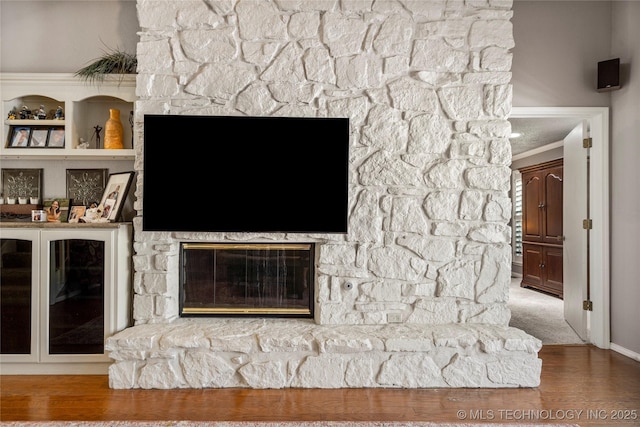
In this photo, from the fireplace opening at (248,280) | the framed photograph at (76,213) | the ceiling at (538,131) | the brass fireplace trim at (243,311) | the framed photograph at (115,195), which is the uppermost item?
the ceiling at (538,131)

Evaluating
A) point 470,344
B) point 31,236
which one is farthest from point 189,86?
point 470,344

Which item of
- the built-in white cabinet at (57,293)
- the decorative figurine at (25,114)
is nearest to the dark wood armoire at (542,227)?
the built-in white cabinet at (57,293)

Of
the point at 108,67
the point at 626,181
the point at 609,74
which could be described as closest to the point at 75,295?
the point at 108,67

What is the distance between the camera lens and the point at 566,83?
3283mm

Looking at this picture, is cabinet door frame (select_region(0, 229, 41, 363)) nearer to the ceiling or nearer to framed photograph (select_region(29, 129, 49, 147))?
framed photograph (select_region(29, 129, 49, 147))

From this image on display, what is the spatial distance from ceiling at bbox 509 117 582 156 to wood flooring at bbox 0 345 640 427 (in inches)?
106

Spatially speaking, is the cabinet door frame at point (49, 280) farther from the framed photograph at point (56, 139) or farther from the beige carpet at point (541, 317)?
the beige carpet at point (541, 317)

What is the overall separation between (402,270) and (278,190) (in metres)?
1.02

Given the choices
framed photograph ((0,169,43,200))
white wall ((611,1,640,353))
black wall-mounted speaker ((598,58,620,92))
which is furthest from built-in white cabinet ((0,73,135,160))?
white wall ((611,1,640,353))

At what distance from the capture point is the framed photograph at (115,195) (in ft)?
9.50

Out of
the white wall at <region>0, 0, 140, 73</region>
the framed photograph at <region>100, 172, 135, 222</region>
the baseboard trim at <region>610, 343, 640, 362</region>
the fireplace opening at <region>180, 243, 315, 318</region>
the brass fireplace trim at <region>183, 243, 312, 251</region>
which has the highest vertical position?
the white wall at <region>0, 0, 140, 73</region>

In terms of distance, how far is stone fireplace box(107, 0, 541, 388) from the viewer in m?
2.75

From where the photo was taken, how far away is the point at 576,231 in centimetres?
358

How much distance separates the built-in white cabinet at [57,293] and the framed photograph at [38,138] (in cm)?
67
